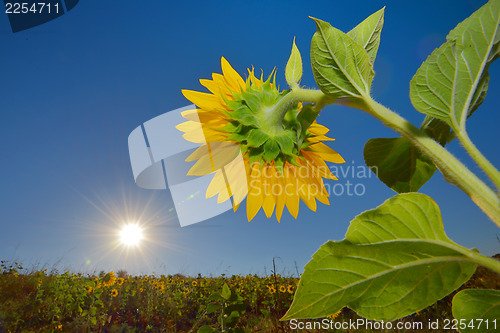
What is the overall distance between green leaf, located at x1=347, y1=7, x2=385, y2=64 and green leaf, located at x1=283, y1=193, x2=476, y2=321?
0.87ft

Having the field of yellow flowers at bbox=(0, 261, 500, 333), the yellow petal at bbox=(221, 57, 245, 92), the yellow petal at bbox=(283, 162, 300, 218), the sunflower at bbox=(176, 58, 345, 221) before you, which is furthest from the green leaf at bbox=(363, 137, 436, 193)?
the field of yellow flowers at bbox=(0, 261, 500, 333)

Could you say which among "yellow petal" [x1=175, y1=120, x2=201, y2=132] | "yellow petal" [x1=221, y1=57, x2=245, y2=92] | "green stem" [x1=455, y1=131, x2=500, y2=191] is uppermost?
"yellow petal" [x1=221, y1=57, x2=245, y2=92]

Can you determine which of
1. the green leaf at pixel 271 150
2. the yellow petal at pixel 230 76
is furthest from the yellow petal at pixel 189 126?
the green leaf at pixel 271 150

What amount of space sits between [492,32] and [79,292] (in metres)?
7.33

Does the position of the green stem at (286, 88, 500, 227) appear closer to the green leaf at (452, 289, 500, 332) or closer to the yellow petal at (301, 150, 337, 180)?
the green leaf at (452, 289, 500, 332)

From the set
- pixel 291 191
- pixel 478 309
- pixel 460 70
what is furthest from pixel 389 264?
pixel 291 191

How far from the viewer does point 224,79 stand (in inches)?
33.6

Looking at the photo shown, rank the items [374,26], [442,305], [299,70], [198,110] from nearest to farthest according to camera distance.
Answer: [374,26] → [299,70] → [198,110] → [442,305]

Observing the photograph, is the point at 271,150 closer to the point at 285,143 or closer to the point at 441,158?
the point at 285,143

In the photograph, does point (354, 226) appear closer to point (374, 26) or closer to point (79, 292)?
point (374, 26)

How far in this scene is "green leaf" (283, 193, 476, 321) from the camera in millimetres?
334

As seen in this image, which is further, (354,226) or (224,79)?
(224,79)

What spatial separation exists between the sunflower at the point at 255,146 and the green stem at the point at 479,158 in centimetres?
23

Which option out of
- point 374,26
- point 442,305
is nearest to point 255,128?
point 374,26
